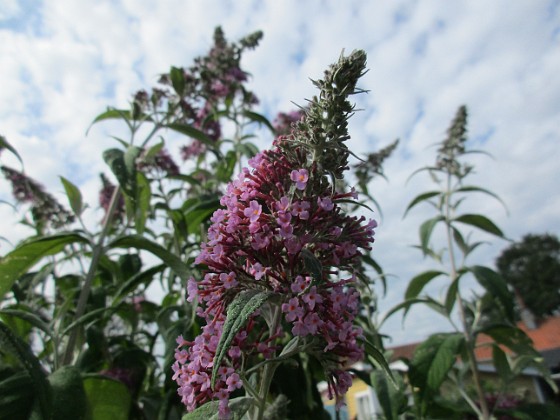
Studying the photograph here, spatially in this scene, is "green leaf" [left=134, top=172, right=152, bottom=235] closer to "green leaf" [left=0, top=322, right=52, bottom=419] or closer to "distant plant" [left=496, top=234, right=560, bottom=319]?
"green leaf" [left=0, top=322, right=52, bottom=419]

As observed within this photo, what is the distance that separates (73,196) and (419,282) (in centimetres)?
211

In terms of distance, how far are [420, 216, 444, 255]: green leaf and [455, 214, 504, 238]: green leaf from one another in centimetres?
13

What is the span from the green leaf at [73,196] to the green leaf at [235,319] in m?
1.58

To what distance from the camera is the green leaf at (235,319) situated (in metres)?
0.77

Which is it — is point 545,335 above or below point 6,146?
above

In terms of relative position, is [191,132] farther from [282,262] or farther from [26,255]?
[282,262]

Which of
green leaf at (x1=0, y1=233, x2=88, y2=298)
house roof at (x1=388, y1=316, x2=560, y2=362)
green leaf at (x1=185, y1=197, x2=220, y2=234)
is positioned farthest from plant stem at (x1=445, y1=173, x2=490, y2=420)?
house roof at (x1=388, y1=316, x2=560, y2=362)

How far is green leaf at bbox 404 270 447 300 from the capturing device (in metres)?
2.68

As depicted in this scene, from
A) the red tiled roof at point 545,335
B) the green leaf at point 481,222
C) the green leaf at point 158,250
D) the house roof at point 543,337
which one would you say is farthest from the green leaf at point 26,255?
the red tiled roof at point 545,335

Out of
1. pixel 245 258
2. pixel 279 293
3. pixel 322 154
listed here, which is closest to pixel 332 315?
pixel 279 293

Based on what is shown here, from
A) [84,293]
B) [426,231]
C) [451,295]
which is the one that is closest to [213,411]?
[84,293]

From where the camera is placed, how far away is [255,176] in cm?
110

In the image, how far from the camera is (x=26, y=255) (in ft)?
5.60

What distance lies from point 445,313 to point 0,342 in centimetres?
230
